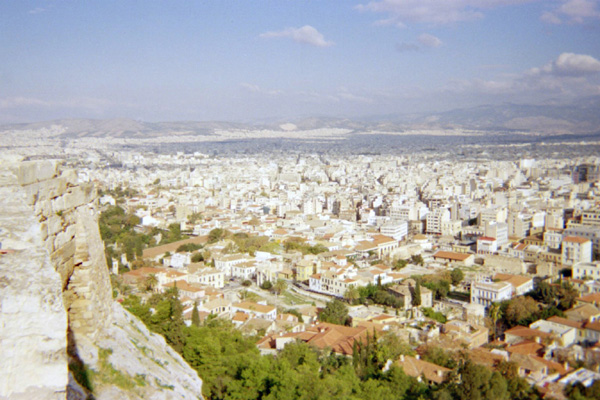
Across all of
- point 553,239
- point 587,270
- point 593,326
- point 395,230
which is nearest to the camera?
point 593,326

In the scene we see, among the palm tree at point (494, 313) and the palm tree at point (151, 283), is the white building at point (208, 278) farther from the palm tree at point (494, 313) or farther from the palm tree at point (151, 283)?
the palm tree at point (494, 313)

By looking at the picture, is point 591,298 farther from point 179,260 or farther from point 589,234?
point 179,260

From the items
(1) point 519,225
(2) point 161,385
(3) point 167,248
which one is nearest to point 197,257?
(3) point 167,248

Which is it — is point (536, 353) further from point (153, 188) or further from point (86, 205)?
point (153, 188)

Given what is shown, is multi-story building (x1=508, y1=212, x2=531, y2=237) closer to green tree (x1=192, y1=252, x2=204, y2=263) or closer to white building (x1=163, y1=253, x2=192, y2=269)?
green tree (x1=192, y1=252, x2=204, y2=263)

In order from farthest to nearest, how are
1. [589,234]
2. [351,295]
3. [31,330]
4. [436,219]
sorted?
[436,219] < [589,234] < [351,295] < [31,330]

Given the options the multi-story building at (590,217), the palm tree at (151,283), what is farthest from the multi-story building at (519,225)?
the palm tree at (151,283)
